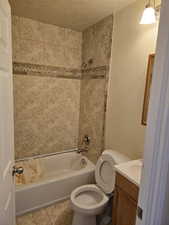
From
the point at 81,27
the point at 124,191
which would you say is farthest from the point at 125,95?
the point at 81,27

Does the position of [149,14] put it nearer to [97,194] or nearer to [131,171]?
[131,171]

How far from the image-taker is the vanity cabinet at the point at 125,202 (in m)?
1.20

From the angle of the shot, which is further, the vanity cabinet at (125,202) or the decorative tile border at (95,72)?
the decorative tile border at (95,72)

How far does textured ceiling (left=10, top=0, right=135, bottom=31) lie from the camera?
168 centimetres

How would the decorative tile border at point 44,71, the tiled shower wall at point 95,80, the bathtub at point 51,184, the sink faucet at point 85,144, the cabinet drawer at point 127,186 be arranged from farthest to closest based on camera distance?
the sink faucet at point 85,144 → the decorative tile border at point 44,71 → the tiled shower wall at point 95,80 → the bathtub at point 51,184 → the cabinet drawer at point 127,186

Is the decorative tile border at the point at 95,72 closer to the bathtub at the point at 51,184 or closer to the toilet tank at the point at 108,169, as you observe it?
the toilet tank at the point at 108,169

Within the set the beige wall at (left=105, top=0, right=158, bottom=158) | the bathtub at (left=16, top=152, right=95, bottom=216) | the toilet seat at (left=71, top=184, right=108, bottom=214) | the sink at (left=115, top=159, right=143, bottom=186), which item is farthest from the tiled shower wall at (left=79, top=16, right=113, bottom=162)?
the sink at (left=115, top=159, right=143, bottom=186)

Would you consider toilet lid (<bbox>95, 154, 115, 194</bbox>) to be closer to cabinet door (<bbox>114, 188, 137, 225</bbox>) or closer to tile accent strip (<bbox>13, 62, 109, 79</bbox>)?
cabinet door (<bbox>114, 188, 137, 225</bbox>)

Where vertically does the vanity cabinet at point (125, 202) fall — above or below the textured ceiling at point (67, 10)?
below

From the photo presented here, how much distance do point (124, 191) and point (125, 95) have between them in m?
1.05

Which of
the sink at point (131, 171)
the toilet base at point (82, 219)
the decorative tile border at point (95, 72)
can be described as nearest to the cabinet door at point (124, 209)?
the sink at point (131, 171)

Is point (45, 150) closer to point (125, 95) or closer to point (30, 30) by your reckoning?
point (125, 95)

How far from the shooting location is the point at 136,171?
1328mm

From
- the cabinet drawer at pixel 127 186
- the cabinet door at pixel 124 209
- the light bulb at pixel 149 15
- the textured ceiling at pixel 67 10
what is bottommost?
the cabinet door at pixel 124 209
